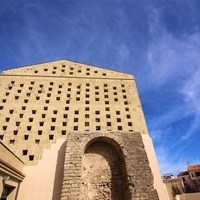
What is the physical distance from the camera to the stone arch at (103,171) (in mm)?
6956

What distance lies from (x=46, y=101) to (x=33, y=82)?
2210mm

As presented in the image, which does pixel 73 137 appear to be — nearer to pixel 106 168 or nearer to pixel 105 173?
pixel 106 168

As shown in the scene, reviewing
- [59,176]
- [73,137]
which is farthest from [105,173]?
[73,137]

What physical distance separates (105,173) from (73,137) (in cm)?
234

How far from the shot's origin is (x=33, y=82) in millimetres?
11477

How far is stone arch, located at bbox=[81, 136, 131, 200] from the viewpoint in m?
6.96

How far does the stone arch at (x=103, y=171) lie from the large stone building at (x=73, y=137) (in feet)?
0.12

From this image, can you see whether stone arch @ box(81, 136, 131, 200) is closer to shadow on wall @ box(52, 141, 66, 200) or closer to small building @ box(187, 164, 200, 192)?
shadow on wall @ box(52, 141, 66, 200)

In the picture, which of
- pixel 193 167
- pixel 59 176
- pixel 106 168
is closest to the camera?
pixel 59 176

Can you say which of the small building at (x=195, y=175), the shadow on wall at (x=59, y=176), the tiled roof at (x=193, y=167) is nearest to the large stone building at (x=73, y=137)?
the shadow on wall at (x=59, y=176)

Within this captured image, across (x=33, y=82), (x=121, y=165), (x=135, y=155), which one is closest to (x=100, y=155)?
(x=121, y=165)

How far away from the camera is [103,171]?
7.55 meters

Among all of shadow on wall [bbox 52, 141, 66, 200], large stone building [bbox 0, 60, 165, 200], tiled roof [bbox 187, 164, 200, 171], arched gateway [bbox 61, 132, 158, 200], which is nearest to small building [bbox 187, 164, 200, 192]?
tiled roof [bbox 187, 164, 200, 171]

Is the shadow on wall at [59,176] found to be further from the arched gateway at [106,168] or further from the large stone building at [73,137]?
the arched gateway at [106,168]
